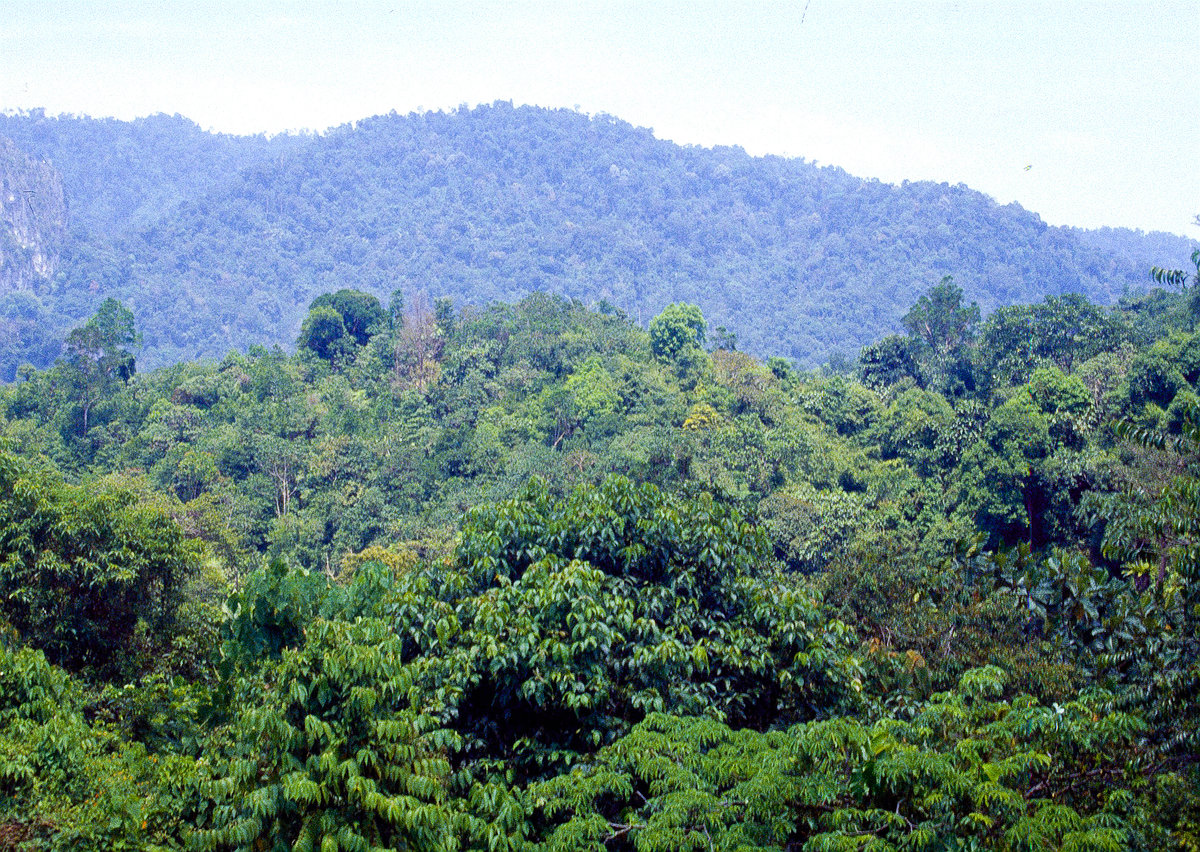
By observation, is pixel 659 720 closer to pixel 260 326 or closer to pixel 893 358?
pixel 893 358

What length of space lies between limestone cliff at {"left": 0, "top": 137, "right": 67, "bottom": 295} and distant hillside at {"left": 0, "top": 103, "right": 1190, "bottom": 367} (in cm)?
229

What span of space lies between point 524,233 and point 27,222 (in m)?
54.8

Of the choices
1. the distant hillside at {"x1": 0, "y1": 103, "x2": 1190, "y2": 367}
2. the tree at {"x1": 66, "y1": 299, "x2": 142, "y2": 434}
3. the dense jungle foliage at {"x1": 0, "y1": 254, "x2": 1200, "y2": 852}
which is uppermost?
the distant hillside at {"x1": 0, "y1": 103, "x2": 1190, "y2": 367}

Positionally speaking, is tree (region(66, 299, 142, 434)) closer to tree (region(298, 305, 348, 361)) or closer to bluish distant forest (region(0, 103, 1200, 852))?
bluish distant forest (region(0, 103, 1200, 852))

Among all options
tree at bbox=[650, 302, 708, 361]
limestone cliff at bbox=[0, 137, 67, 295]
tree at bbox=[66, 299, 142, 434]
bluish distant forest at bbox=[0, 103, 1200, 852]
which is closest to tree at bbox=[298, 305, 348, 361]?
bluish distant forest at bbox=[0, 103, 1200, 852]

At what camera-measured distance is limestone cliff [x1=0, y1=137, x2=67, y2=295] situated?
92.1 metres

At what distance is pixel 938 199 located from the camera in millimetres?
118812

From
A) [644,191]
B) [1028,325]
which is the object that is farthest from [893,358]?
[644,191]

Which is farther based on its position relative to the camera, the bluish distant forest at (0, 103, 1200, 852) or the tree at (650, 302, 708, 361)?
the tree at (650, 302, 708, 361)

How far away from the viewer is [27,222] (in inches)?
3814

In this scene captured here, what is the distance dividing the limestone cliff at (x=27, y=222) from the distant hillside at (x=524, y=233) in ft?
7.52

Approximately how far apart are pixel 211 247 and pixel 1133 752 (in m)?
113

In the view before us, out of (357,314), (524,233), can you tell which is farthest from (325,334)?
(524,233)

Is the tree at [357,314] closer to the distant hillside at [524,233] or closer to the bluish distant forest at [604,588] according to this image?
the bluish distant forest at [604,588]
